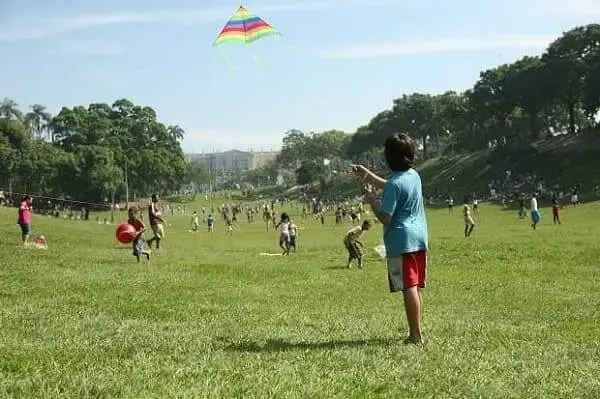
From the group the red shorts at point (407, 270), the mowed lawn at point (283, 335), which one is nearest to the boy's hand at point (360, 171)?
the red shorts at point (407, 270)

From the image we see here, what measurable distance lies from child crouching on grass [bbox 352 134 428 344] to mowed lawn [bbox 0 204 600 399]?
0.55 meters

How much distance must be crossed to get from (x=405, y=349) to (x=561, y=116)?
429 feet

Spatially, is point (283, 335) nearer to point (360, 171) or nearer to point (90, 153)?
point (360, 171)

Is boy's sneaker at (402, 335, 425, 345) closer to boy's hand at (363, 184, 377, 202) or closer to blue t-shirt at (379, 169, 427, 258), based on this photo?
blue t-shirt at (379, 169, 427, 258)

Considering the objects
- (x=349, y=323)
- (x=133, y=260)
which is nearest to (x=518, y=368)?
(x=349, y=323)

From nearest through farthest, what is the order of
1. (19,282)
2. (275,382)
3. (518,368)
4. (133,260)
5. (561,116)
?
1. (275,382)
2. (518,368)
3. (19,282)
4. (133,260)
5. (561,116)

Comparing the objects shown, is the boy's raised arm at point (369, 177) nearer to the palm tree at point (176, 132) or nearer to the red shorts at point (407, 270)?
the red shorts at point (407, 270)

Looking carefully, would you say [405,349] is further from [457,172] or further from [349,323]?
[457,172]

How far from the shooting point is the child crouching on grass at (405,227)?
738 centimetres

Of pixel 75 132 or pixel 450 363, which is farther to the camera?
pixel 75 132

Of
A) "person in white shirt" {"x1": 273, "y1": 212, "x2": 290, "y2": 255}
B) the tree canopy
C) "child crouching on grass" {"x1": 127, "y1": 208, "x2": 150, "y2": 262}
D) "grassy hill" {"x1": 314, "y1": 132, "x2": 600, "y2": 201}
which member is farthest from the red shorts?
the tree canopy

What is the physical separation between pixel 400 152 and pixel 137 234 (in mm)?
14123

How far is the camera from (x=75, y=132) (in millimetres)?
118062

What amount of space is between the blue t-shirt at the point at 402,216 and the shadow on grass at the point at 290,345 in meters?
0.98
